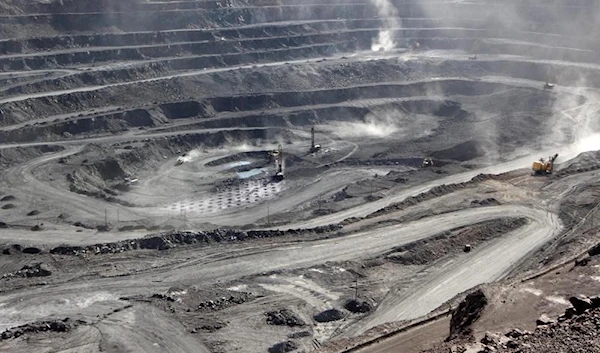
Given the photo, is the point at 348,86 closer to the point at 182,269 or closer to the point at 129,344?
the point at 182,269

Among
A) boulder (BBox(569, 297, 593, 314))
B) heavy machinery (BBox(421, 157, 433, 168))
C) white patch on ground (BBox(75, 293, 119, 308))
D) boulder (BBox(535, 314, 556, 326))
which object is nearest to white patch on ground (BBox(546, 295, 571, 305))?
boulder (BBox(535, 314, 556, 326))

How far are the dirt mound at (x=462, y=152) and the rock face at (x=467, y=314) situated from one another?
36.4 metres

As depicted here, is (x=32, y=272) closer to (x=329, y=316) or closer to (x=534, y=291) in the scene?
(x=329, y=316)

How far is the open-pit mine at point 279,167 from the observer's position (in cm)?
3045

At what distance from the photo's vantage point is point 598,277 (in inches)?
935

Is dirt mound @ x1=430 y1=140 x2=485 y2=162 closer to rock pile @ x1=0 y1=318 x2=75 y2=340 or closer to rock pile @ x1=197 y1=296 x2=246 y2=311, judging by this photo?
rock pile @ x1=197 y1=296 x2=246 y2=311

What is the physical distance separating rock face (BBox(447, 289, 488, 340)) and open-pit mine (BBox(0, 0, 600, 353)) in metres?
1.47

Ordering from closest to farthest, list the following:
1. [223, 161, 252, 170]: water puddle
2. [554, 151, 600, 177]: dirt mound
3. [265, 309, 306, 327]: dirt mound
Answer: [265, 309, 306, 327]: dirt mound < [554, 151, 600, 177]: dirt mound < [223, 161, 252, 170]: water puddle

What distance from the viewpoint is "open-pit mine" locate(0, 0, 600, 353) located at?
1199 inches

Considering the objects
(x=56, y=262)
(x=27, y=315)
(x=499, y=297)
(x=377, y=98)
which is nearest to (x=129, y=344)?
(x=27, y=315)

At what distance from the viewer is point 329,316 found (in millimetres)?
29656

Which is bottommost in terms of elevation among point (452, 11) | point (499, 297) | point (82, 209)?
point (82, 209)

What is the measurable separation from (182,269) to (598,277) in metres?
19.2

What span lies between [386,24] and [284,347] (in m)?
90.2
